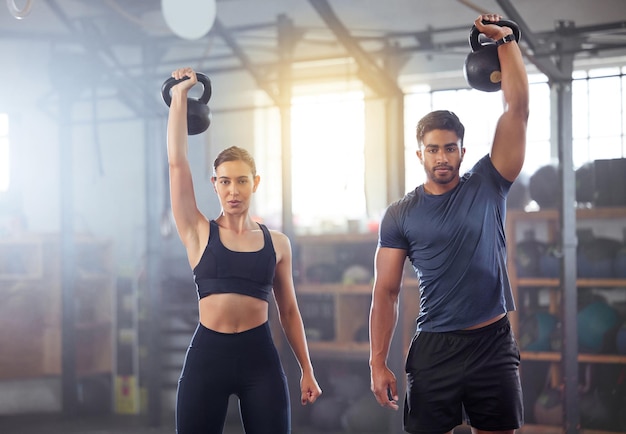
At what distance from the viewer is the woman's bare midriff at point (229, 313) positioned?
2252 mm

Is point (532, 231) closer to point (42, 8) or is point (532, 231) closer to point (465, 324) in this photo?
point (465, 324)

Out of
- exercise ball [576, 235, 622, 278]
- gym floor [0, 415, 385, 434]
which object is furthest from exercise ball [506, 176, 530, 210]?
gym floor [0, 415, 385, 434]

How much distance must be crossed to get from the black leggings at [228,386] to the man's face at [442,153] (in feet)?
2.51

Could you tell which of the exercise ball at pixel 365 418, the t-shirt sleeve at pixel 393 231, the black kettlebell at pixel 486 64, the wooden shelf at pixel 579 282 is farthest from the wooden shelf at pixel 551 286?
the t-shirt sleeve at pixel 393 231

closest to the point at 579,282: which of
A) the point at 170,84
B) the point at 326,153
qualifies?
the point at 326,153

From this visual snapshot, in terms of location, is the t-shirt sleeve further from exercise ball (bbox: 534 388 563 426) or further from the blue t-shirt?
exercise ball (bbox: 534 388 563 426)

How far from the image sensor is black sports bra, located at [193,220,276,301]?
227cm

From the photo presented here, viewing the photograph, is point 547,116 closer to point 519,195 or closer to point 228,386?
point 519,195

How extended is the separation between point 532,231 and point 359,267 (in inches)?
50.3

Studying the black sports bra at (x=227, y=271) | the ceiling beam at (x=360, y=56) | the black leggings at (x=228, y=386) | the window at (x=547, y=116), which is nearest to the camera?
the black leggings at (x=228, y=386)

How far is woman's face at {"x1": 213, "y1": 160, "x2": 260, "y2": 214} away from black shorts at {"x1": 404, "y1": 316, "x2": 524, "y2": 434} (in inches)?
29.0

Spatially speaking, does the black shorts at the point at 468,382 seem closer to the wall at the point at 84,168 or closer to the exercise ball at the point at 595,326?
the exercise ball at the point at 595,326

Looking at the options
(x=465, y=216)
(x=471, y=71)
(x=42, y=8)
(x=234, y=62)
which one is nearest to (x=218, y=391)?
(x=465, y=216)

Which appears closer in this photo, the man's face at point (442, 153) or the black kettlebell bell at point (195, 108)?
the man's face at point (442, 153)
